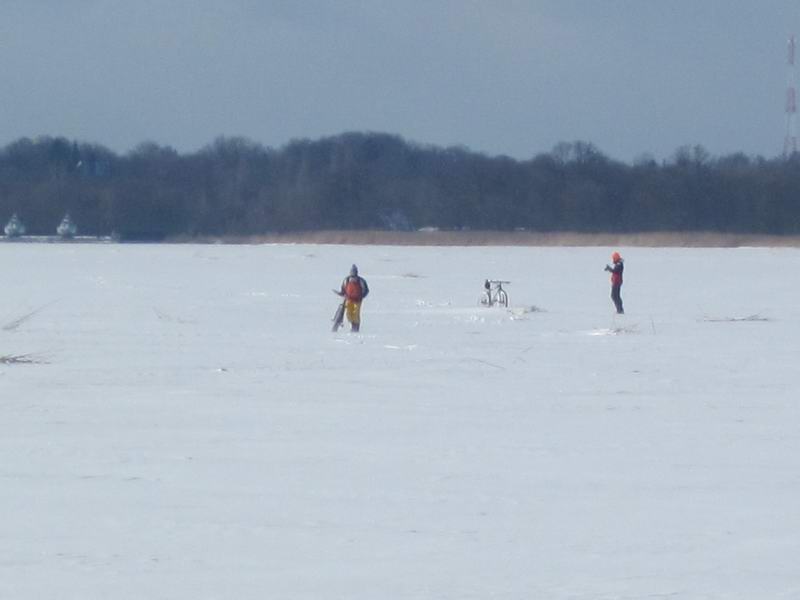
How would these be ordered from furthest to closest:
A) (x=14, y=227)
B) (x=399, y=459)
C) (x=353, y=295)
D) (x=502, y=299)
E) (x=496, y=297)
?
(x=14, y=227) → (x=496, y=297) → (x=502, y=299) → (x=353, y=295) → (x=399, y=459)

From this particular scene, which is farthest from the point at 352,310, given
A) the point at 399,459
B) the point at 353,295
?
the point at 399,459

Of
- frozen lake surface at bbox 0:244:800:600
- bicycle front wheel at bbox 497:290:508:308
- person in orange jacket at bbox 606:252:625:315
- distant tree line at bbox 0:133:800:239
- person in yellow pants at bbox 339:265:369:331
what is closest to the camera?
frozen lake surface at bbox 0:244:800:600

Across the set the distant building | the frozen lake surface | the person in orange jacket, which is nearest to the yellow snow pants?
the frozen lake surface

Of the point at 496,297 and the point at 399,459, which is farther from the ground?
the point at 496,297

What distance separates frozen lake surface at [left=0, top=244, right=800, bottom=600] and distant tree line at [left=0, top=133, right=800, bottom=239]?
200 ft

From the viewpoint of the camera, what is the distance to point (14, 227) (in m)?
91.7

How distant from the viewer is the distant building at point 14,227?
299ft

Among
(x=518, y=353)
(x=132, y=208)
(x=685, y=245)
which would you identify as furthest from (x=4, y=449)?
(x=132, y=208)

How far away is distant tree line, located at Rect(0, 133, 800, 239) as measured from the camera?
81.1 metres

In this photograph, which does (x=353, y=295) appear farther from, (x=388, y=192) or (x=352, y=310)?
(x=388, y=192)

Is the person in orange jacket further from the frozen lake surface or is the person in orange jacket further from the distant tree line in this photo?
the distant tree line

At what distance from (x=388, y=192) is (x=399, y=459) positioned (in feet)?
279

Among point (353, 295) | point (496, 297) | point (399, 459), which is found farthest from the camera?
point (496, 297)

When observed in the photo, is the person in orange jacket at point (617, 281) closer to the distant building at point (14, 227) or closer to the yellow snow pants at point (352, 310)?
the yellow snow pants at point (352, 310)
